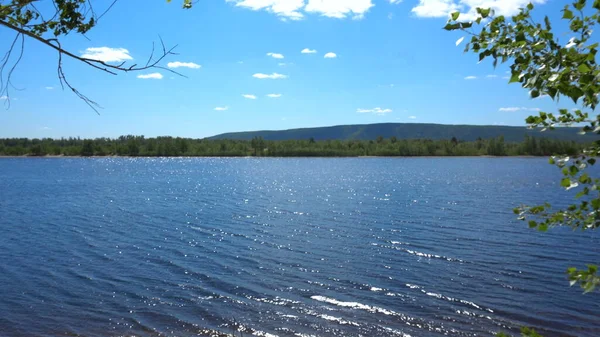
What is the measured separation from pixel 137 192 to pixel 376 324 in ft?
138

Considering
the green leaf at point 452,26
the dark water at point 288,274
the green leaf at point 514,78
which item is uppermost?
the green leaf at point 452,26

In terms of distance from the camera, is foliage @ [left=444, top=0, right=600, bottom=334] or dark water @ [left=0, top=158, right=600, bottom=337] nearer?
foliage @ [left=444, top=0, right=600, bottom=334]

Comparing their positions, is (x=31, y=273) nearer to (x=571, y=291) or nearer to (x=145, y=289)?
(x=145, y=289)

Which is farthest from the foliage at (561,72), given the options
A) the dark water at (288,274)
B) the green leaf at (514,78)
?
the dark water at (288,274)

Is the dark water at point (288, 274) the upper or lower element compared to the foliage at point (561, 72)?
lower

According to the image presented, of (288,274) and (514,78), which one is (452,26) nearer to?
(514,78)

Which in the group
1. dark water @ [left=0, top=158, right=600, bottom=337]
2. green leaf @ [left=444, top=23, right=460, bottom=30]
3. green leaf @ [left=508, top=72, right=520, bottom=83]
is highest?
green leaf @ [left=444, top=23, right=460, bottom=30]

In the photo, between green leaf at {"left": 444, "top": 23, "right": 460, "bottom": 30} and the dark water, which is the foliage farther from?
the dark water

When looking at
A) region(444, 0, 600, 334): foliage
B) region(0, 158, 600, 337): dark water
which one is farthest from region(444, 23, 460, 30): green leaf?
region(0, 158, 600, 337): dark water

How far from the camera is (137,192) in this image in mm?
49875

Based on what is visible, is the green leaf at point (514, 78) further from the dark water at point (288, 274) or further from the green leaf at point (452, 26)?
the dark water at point (288, 274)

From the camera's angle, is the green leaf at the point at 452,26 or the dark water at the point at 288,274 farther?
the dark water at the point at 288,274

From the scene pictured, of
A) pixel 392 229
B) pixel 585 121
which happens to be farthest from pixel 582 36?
pixel 392 229

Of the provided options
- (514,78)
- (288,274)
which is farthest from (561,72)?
(288,274)
